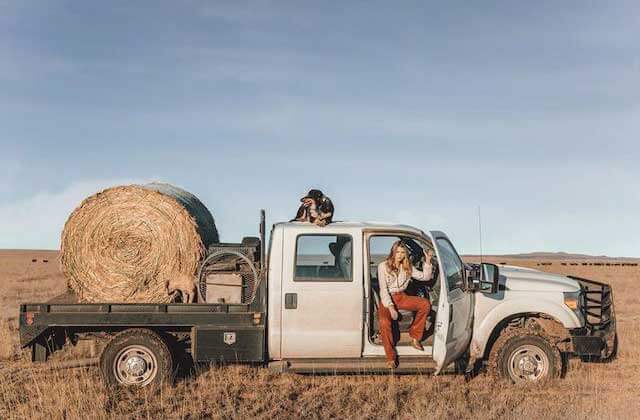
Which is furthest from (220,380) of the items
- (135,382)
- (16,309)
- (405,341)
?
(16,309)

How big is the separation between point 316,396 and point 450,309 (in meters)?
1.64

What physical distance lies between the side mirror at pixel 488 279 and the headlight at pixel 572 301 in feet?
2.91

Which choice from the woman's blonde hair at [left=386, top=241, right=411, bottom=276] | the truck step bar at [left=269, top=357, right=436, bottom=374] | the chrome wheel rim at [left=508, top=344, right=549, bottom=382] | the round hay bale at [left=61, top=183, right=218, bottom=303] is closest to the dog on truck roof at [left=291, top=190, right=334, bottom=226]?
the woman's blonde hair at [left=386, top=241, right=411, bottom=276]

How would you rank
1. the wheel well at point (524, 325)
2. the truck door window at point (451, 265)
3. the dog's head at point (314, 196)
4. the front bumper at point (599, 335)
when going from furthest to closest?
the wheel well at point (524, 325) < the front bumper at point (599, 335) < the dog's head at point (314, 196) < the truck door window at point (451, 265)

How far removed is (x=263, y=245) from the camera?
7562 millimetres

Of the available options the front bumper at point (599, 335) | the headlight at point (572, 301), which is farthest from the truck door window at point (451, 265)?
the front bumper at point (599, 335)

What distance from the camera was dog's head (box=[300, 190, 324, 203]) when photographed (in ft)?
24.7

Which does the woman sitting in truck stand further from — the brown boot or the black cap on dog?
the black cap on dog

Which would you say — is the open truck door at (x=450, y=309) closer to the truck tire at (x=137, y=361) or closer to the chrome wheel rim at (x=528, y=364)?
the chrome wheel rim at (x=528, y=364)

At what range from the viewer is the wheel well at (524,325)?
7793 mm

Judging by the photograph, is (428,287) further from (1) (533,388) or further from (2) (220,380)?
(2) (220,380)

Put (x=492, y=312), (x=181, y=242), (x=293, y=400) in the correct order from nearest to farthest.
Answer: (x=293, y=400) → (x=492, y=312) → (x=181, y=242)

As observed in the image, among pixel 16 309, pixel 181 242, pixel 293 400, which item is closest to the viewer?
pixel 293 400

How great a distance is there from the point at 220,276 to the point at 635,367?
17.8ft
